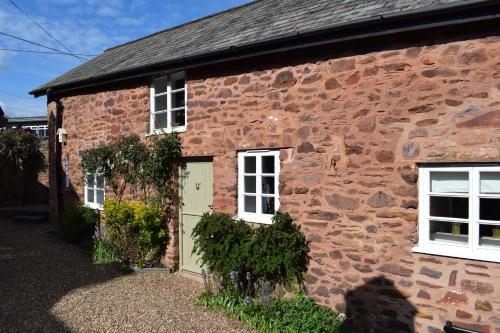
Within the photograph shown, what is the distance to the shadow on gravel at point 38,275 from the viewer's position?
552 cm

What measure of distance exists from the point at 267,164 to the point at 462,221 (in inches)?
115

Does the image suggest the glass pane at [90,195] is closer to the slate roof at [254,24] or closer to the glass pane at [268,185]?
the slate roof at [254,24]

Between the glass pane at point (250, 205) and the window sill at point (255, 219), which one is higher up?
the glass pane at point (250, 205)

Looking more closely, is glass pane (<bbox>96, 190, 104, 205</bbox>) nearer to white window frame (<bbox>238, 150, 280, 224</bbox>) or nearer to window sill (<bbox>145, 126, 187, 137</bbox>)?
window sill (<bbox>145, 126, 187, 137</bbox>)

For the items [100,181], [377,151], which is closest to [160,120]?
[100,181]

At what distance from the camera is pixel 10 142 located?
47.5 ft

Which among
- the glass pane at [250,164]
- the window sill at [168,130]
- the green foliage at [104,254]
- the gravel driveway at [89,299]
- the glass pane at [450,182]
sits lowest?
the gravel driveway at [89,299]

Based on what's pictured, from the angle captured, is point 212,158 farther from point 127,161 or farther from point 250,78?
point 127,161

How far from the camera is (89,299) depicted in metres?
6.29

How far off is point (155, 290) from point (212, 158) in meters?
2.41

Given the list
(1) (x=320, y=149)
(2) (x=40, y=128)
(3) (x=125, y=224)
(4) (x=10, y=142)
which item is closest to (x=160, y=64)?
(3) (x=125, y=224)

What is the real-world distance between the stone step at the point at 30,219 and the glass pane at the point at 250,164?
342 inches

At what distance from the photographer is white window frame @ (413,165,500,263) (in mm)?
4520

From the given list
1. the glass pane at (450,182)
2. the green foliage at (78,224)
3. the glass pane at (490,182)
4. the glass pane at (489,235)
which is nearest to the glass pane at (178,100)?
the green foliage at (78,224)
